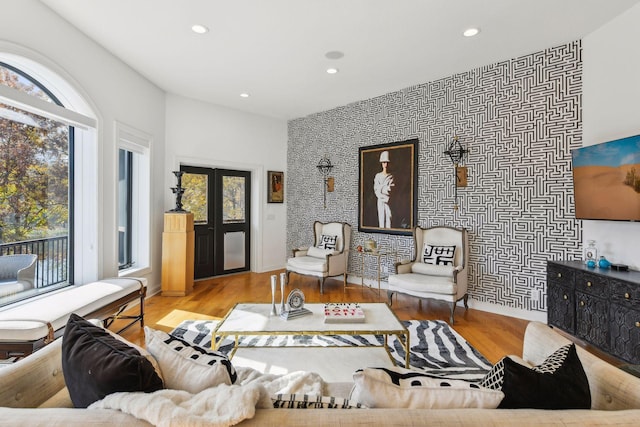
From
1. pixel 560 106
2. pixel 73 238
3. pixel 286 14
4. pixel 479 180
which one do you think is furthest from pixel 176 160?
pixel 560 106

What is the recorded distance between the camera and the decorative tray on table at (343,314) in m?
2.46

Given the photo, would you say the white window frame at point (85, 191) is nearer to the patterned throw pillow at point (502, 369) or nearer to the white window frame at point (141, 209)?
the white window frame at point (141, 209)

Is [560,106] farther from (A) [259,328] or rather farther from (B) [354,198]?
(A) [259,328]

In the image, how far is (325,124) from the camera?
5895mm

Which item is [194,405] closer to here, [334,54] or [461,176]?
[334,54]

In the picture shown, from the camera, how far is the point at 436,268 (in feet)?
13.3

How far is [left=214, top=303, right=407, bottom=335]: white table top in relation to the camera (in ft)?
7.57

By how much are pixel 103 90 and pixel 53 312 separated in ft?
8.22

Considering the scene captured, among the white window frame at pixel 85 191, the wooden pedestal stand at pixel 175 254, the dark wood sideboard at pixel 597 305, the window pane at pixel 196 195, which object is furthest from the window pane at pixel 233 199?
the dark wood sideboard at pixel 597 305

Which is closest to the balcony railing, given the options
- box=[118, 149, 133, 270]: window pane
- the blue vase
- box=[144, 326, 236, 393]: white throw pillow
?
box=[118, 149, 133, 270]: window pane

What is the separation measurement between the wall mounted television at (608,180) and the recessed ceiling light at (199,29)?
3.73 meters

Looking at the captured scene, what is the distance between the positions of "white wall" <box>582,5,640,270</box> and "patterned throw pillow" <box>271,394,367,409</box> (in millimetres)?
3237

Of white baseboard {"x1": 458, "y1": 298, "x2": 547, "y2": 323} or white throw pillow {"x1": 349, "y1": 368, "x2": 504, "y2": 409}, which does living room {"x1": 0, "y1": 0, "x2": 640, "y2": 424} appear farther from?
white throw pillow {"x1": 349, "y1": 368, "x2": 504, "y2": 409}

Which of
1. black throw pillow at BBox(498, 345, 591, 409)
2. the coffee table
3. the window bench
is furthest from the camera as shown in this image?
the coffee table
